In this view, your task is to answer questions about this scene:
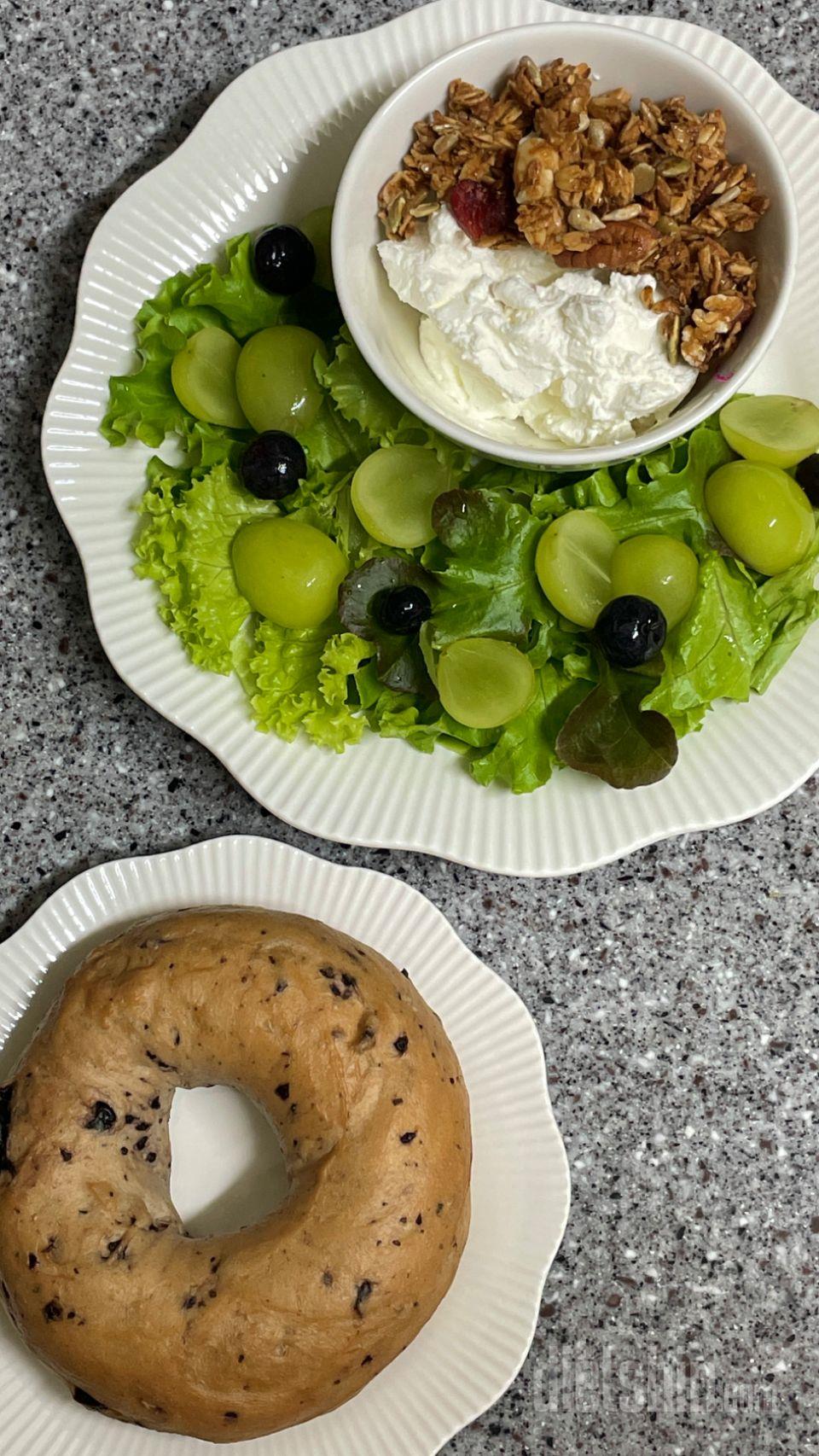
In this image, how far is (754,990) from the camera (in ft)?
3.39

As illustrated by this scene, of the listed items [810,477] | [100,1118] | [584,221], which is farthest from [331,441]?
[100,1118]

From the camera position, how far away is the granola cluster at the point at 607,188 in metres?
0.81

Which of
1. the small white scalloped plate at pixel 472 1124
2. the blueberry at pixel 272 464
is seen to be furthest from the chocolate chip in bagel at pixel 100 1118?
the blueberry at pixel 272 464

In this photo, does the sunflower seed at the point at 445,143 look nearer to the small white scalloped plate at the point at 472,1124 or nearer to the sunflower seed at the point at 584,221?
the sunflower seed at the point at 584,221

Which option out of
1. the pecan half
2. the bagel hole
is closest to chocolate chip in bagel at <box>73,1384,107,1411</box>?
the bagel hole

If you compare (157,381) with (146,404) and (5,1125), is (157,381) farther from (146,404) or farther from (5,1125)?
(5,1125)

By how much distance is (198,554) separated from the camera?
92 cm

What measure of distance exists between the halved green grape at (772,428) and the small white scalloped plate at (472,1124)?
17.5 inches

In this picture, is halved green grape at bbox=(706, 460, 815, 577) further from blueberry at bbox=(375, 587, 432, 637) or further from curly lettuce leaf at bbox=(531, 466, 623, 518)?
blueberry at bbox=(375, 587, 432, 637)

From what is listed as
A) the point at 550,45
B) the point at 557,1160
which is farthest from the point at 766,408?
the point at 557,1160

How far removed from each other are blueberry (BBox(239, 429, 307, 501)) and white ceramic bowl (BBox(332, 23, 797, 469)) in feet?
0.34

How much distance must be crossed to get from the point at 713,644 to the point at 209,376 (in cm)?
45

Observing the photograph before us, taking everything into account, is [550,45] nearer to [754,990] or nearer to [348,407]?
[348,407]

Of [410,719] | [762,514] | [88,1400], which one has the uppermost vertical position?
[762,514]
